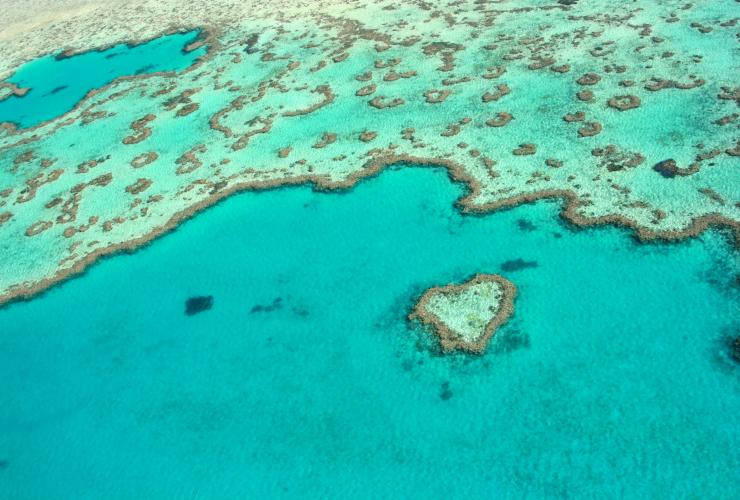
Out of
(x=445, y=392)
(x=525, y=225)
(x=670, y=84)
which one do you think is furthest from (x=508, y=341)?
(x=670, y=84)

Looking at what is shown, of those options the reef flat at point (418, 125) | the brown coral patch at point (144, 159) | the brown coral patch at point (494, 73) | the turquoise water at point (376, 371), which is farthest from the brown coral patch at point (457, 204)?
the brown coral patch at point (494, 73)

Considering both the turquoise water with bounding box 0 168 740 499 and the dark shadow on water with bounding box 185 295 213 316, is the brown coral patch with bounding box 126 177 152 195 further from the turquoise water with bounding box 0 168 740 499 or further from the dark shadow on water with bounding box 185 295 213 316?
the dark shadow on water with bounding box 185 295 213 316

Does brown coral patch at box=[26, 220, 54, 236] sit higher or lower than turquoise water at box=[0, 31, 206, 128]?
lower

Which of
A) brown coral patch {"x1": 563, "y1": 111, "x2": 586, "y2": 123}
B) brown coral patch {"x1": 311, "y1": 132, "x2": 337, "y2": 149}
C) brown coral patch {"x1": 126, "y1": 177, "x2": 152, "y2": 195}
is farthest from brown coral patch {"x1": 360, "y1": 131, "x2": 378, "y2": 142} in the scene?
brown coral patch {"x1": 126, "y1": 177, "x2": 152, "y2": 195}

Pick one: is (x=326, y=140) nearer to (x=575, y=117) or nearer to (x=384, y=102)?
(x=384, y=102)

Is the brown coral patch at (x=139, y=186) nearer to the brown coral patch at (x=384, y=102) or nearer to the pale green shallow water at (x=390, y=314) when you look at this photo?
the pale green shallow water at (x=390, y=314)

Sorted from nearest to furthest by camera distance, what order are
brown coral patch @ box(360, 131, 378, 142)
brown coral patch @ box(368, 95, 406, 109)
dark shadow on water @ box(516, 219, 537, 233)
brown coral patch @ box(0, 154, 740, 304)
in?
1. brown coral patch @ box(0, 154, 740, 304)
2. dark shadow on water @ box(516, 219, 537, 233)
3. brown coral patch @ box(360, 131, 378, 142)
4. brown coral patch @ box(368, 95, 406, 109)
